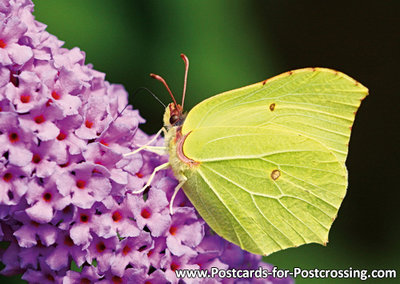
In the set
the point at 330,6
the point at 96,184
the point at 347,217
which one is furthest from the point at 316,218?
the point at 330,6

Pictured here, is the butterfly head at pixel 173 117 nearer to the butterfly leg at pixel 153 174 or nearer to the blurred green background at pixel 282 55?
the butterfly leg at pixel 153 174

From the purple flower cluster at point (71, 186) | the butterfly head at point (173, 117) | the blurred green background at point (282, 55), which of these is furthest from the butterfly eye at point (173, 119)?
the blurred green background at point (282, 55)

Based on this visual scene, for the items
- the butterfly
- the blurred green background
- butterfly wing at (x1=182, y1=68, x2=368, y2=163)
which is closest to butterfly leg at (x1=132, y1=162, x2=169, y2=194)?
the butterfly

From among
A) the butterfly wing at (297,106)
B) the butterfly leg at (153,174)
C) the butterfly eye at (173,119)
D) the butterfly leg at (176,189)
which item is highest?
the butterfly wing at (297,106)

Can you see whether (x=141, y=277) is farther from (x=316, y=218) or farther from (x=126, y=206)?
(x=316, y=218)

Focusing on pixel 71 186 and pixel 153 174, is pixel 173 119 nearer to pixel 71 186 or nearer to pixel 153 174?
pixel 153 174

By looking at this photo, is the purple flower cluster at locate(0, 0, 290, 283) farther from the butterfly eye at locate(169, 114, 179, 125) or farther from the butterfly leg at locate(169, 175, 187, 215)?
the butterfly eye at locate(169, 114, 179, 125)

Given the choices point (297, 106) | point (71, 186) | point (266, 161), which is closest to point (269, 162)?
point (266, 161)
